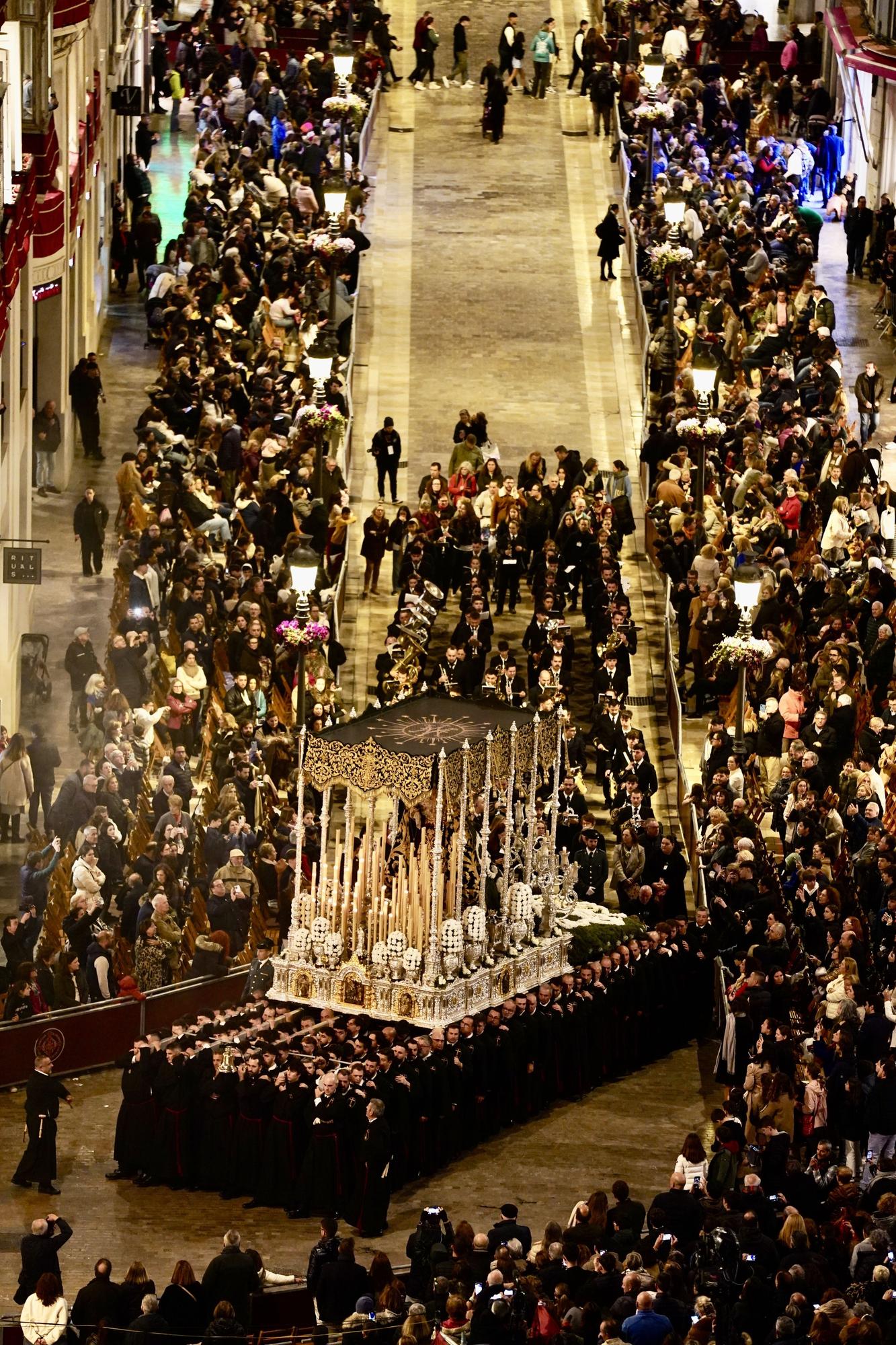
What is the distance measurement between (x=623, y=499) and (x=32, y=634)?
7.86 m

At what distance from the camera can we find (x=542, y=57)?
6744cm

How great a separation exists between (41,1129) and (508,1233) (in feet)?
16.9

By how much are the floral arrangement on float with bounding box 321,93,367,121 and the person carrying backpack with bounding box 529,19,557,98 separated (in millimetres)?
8935

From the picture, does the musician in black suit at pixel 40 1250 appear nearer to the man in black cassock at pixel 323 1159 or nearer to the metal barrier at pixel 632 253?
the man in black cassock at pixel 323 1159

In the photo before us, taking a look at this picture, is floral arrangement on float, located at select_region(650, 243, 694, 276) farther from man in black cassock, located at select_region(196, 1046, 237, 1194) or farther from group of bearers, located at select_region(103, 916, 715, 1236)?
man in black cassock, located at select_region(196, 1046, 237, 1194)

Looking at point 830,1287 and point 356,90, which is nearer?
point 830,1287

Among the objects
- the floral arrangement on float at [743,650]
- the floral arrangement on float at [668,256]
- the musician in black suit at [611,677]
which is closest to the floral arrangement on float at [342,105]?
the floral arrangement on float at [668,256]

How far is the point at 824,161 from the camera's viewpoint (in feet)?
207

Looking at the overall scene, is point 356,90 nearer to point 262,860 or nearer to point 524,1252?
point 262,860

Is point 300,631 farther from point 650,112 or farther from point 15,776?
point 650,112

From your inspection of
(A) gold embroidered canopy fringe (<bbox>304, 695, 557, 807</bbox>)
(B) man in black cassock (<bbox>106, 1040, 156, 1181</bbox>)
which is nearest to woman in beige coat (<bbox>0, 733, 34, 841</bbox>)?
(A) gold embroidered canopy fringe (<bbox>304, 695, 557, 807</bbox>)

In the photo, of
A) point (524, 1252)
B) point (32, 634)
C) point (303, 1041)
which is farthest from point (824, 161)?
point (524, 1252)

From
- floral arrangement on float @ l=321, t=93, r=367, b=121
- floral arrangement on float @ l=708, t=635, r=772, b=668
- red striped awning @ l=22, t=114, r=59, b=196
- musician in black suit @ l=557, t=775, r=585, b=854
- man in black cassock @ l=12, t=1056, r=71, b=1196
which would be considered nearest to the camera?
man in black cassock @ l=12, t=1056, r=71, b=1196

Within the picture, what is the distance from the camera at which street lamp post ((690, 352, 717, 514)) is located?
42.3 m
